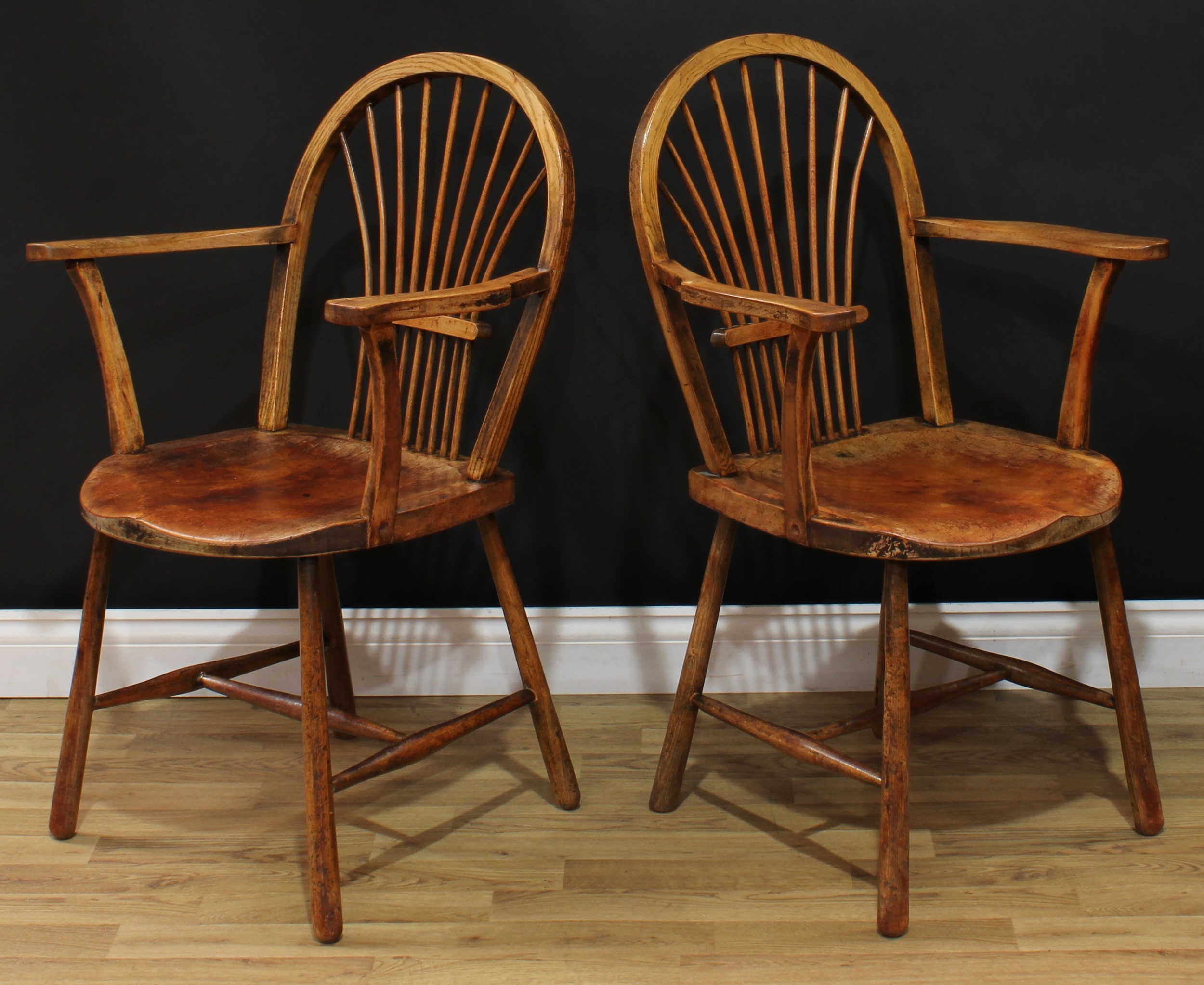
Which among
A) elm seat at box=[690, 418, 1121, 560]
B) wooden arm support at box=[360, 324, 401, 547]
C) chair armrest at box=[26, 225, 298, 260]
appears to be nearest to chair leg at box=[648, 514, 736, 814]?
elm seat at box=[690, 418, 1121, 560]

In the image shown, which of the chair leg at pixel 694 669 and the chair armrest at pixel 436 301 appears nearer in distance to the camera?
the chair armrest at pixel 436 301

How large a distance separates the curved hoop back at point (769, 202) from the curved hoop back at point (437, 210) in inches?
6.5

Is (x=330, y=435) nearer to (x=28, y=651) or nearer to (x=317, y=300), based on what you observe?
(x=317, y=300)

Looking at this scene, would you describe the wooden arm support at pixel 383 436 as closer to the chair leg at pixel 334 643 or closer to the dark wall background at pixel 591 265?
the chair leg at pixel 334 643

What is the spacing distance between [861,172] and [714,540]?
2.32ft

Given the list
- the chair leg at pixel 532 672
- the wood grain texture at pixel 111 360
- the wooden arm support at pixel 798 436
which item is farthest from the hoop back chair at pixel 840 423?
the wood grain texture at pixel 111 360

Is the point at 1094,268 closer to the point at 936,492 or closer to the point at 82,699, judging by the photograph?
the point at 936,492

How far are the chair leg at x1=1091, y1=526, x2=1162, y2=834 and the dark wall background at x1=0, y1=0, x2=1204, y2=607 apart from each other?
1.49 feet

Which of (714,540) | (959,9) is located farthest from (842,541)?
(959,9)

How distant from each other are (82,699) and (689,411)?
3.16ft

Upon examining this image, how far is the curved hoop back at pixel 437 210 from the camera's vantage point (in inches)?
59.8

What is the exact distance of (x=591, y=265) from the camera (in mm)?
1912

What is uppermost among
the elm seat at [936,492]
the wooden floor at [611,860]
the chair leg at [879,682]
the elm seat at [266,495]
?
the elm seat at [936,492]

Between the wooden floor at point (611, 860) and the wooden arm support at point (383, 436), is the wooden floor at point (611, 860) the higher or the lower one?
the lower one
